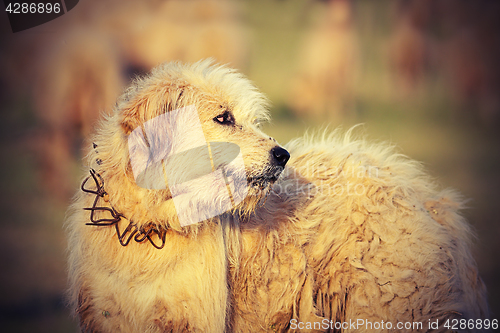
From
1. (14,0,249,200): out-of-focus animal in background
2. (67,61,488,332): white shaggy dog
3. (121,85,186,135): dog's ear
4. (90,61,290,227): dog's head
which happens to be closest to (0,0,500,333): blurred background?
(14,0,249,200): out-of-focus animal in background

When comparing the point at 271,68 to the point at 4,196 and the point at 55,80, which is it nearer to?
the point at 55,80

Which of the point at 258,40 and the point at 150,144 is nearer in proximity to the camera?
the point at 150,144

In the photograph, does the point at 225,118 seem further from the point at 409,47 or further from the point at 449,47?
the point at 449,47

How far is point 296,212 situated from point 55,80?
7.83 ft

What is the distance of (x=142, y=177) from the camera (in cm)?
156

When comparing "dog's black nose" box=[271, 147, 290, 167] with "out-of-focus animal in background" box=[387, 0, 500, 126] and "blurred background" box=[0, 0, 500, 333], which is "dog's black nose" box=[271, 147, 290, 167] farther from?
"out-of-focus animal in background" box=[387, 0, 500, 126]

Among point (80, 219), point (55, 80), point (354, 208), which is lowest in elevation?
point (80, 219)

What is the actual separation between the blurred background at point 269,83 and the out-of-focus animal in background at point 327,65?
0.01 metres

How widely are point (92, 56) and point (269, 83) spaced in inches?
80.4

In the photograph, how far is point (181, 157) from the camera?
61.9 inches

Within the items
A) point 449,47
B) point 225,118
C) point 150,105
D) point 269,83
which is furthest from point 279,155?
point 449,47

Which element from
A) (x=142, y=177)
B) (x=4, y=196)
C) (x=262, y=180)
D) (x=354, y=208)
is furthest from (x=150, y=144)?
(x=4, y=196)

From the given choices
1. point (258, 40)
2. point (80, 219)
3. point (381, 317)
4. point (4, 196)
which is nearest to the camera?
point (80, 219)

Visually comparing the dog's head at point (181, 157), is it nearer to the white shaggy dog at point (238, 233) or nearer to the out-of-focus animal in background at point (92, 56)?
the white shaggy dog at point (238, 233)
